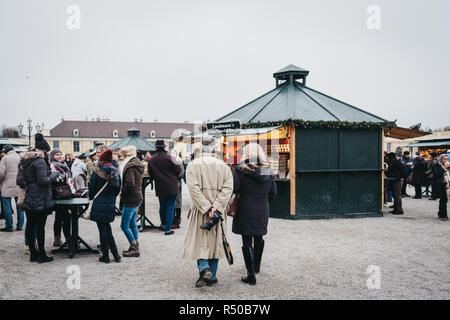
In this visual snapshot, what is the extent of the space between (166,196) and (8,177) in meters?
3.75

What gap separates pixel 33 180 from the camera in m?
6.08

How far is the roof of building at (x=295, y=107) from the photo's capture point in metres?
11.3

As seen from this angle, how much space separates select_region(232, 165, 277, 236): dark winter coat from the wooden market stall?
5.45 meters

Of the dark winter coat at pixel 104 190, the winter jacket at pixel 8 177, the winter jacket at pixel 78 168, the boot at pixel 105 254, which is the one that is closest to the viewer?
the dark winter coat at pixel 104 190

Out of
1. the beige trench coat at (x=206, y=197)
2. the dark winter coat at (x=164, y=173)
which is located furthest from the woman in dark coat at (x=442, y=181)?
the beige trench coat at (x=206, y=197)

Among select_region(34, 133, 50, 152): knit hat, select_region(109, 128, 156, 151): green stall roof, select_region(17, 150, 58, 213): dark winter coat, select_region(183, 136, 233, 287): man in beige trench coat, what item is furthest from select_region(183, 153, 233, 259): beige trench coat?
select_region(109, 128, 156, 151): green stall roof

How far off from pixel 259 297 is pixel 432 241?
16.8ft

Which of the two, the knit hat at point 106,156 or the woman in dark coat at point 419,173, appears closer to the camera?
the knit hat at point 106,156

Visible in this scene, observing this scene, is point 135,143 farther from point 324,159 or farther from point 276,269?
point 276,269

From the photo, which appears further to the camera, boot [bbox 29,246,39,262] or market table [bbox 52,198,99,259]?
market table [bbox 52,198,99,259]

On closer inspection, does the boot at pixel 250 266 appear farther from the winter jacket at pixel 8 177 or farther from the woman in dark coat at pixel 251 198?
the winter jacket at pixel 8 177

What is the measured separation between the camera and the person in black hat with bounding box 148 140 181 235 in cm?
846

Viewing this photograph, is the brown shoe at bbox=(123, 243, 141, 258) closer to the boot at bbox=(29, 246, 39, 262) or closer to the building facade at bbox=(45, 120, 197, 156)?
the boot at bbox=(29, 246, 39, 262)

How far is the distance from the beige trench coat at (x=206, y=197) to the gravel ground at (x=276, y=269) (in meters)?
0.52
